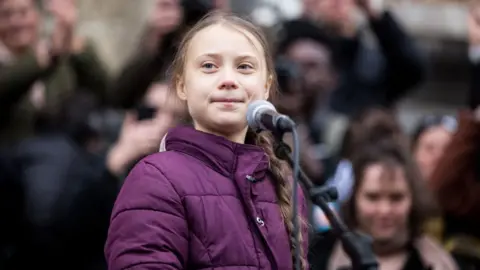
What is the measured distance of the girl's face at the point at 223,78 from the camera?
10.7 ft

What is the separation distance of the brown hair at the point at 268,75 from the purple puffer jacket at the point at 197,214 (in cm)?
7

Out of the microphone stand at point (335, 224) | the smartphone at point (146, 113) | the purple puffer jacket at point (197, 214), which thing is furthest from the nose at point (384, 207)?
the purple puffer jacket at point (197, 214)

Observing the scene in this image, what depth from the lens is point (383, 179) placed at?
5422 millimetres

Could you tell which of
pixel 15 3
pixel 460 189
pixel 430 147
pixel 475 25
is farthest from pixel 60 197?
pixel 475 25

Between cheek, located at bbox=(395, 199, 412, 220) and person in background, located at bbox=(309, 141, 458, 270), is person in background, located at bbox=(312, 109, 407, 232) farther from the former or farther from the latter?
cheek, located at bbox=(395, 199, 412, 220)

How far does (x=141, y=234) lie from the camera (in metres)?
3.07

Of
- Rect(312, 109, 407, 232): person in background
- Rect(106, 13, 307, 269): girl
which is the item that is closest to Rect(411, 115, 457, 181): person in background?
Rect(312, 109, 407, 232): person in background

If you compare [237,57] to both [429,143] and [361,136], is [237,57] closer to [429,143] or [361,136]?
[361,136]

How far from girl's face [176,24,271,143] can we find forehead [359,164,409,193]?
2106 millimetres

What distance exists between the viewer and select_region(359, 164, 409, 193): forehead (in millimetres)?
5398

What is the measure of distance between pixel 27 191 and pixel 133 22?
4.68m

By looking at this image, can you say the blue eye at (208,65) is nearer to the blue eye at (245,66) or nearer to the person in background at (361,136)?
the blue eye at (245,66)

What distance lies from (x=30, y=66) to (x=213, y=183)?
125 inches

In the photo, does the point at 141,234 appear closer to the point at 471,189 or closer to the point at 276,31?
the point at 471,189
